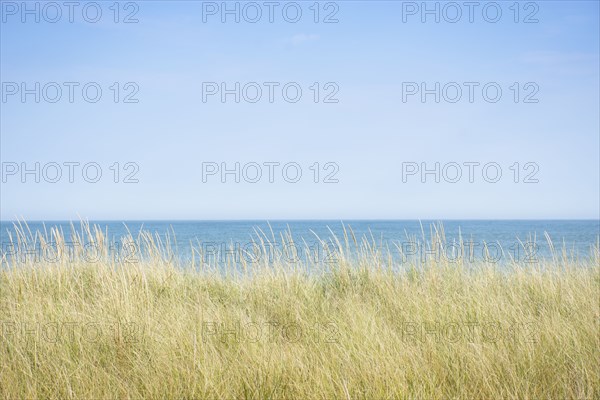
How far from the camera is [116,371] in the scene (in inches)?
117

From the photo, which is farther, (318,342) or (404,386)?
(318,342)

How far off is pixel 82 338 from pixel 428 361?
2.47 metres

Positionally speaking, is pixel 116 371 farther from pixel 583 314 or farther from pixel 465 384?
pixel 583 314

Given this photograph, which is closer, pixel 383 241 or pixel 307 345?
pixel 307 345

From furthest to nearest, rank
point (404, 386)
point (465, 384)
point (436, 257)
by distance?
point (436, 257) < point (465, 384) < point (404, 386)

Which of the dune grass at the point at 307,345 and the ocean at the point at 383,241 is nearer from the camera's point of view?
the dune grass at the point at 307,345

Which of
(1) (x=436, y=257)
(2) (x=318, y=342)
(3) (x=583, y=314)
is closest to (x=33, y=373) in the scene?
(2) (x=318, y=342)

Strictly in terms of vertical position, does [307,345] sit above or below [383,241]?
above

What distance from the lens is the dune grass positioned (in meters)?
2.64

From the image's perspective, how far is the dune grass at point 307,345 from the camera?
8.67 feet

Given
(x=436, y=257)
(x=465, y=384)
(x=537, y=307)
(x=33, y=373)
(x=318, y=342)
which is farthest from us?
(x=436, y=257)

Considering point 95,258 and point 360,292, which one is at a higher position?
point 95,258

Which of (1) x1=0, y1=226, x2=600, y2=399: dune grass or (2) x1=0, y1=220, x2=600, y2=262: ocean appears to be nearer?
(1) x1=0, y1=226, x2=600, y2=399: dune grass

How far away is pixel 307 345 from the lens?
328 centimetres
